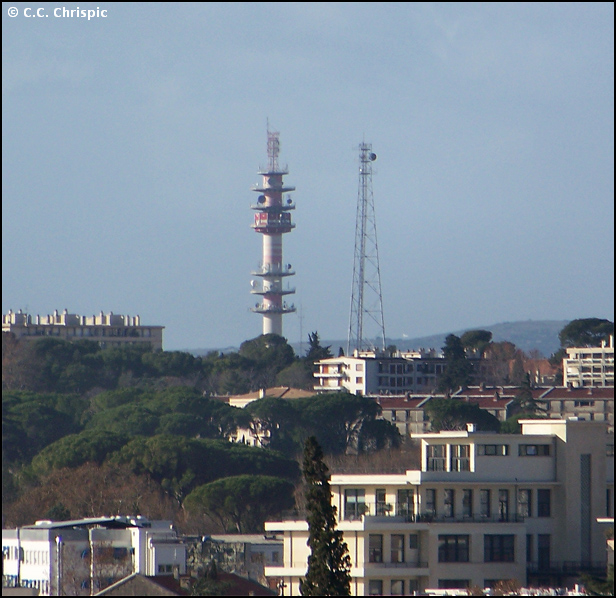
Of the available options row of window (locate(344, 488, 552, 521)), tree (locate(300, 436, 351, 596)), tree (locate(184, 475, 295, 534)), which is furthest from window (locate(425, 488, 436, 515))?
tree (locate(184, 475, 295, 534))

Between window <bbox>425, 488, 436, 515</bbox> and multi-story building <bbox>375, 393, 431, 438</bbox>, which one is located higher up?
multi-story building <bbox>375, 393, 431, 438</bbox>

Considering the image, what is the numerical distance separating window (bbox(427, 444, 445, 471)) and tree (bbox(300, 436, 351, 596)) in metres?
7.80

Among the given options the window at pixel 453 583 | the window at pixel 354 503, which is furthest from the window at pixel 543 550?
the window at pixel 354 503

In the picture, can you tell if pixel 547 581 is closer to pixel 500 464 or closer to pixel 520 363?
pixel 500 464

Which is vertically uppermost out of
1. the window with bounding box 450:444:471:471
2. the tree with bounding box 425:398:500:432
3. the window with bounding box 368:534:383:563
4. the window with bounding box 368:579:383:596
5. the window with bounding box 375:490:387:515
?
→ the tree with bounding box 425:398:500:432

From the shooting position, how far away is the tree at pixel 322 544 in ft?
87.0

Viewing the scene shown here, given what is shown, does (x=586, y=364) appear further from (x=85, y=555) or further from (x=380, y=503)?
(x=380, y=503)

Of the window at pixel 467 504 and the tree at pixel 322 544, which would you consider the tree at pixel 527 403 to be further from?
the tree at pixel 322 544

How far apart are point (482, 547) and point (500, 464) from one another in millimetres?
1912

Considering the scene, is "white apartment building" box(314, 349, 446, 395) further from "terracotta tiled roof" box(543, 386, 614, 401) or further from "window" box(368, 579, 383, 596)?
"window" box(368, 579, 383, 596)

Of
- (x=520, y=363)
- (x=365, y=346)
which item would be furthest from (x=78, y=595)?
(x=365, y=346)

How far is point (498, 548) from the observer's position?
33.8 m

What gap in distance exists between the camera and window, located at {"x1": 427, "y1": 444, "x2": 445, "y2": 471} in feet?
117

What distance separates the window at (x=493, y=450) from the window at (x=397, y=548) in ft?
8.46
